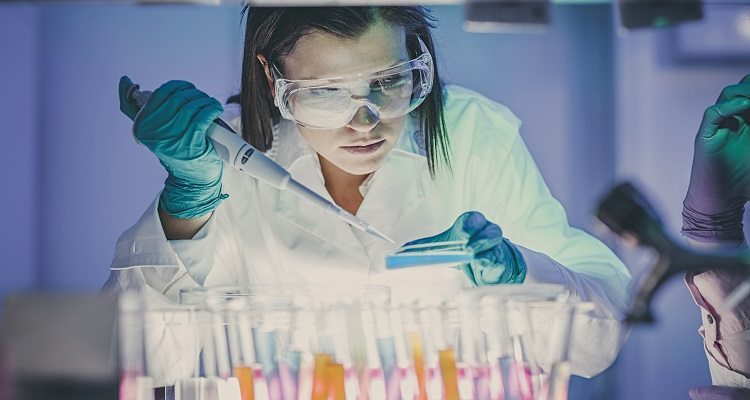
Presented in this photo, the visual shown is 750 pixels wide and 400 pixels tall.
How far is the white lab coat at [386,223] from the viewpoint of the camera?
1.94 m

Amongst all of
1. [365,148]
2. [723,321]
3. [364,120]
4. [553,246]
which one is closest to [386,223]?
[365,148]

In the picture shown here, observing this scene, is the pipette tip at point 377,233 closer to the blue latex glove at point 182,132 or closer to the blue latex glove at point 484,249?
the blue latex glove at point 484,249

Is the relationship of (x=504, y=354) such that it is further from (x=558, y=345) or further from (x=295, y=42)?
(x=295, y=42)

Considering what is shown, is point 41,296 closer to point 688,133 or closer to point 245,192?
point 245,192

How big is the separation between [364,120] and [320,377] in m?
0.63

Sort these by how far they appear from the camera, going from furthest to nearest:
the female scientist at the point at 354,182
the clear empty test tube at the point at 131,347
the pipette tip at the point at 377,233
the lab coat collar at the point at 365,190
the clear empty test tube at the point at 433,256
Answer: the lab coat collar at the point at 365,190, the pipette tip at the point at 377,233, the female scientist at the point at 354,182, the clear empty test tube at the point at 433,256, the clear empty test tube at the point at 131,347

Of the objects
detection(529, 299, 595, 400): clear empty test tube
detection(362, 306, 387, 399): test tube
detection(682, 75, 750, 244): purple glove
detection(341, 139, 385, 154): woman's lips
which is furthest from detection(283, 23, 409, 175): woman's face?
detection(682, 75, 750, 244): purple glove

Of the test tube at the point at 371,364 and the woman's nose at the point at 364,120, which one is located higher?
the woman's nose at the point at 364,120

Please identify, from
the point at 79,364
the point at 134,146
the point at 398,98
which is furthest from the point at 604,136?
the point at 79,364

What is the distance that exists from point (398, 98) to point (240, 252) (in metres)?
0.60

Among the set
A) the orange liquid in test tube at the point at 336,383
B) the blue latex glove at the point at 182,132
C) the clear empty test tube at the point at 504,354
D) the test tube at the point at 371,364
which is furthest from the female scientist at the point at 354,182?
the orange liquid in test tube at the point at 336,383

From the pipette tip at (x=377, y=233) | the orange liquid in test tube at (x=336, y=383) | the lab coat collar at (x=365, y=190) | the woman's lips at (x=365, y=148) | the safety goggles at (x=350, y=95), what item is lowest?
the orange liquid in test tube at (x=336, y=383)

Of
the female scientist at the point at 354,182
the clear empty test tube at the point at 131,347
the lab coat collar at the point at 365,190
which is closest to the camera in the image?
the clear empty test tube at the point at 131,347

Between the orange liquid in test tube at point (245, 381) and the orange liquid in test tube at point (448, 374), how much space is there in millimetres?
373
